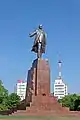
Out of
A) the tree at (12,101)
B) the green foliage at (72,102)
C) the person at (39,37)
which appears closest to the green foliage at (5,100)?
the tree at (12,101)

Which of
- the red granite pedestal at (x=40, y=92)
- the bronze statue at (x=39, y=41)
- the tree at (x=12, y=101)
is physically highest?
the bronze statue at (x=39, y=41)

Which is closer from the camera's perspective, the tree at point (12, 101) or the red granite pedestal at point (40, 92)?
the red granite pedestal at point (40, 92)

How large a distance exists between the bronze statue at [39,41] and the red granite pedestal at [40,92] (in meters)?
0.97

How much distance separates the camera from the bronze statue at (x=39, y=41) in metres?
22.9

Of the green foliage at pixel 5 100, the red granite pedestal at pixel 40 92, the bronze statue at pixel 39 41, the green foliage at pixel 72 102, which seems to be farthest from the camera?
the green foliage at pixel 72 102

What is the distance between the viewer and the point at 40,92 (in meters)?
21.2

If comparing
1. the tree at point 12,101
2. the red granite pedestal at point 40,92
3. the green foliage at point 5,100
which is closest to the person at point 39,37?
the red granite pedestal at point 40,92

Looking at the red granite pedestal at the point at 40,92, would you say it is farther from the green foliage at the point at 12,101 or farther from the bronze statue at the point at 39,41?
the green foliage at the point at 12,101

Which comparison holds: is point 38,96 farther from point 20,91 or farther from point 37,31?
point 20,91

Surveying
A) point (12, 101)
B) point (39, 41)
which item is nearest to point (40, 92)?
point (39, 41)

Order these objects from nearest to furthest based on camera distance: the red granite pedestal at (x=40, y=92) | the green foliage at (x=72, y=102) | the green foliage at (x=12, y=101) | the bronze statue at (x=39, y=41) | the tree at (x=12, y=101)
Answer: the red granite pedestal at (x=40, y=92)
the bronze statue at (x=39, y=41)
the tree at (x=12, y=101)
the green foliage at (x=12, y=101)
the green foliage at (x=72, y=102)

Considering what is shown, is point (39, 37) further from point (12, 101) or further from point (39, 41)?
point (12, 101)

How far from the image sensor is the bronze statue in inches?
902

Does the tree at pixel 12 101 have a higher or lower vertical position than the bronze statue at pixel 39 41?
lower
